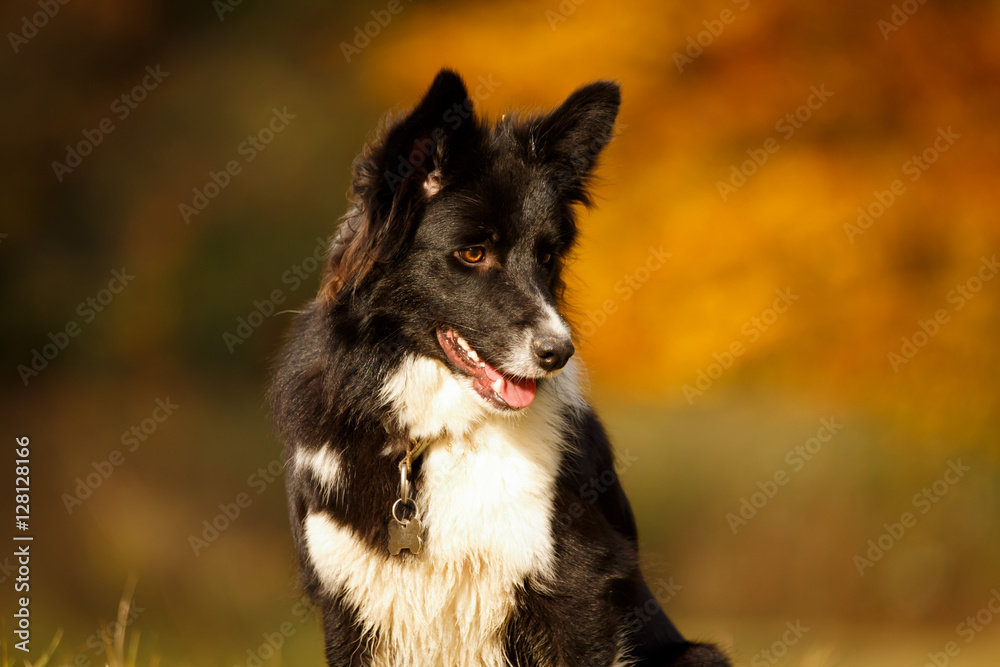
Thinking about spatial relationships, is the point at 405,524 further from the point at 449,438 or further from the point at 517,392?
the point at 517,392

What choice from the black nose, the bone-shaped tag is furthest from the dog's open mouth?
the bone-shaped tag

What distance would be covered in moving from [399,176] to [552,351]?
767 mm

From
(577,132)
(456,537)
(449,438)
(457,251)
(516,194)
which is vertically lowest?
(456,537)

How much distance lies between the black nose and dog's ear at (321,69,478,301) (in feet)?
1.97

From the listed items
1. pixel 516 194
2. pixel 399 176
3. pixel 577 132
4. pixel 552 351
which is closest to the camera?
pixel 552 351

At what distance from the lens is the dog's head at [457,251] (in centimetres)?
285

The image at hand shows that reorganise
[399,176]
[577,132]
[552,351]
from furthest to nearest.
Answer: [577,132] < [399,176] < [552,351]

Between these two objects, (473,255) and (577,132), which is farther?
(577,132)

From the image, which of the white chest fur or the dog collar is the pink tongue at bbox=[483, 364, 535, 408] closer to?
the white chest fur

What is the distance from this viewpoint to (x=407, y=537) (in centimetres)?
286

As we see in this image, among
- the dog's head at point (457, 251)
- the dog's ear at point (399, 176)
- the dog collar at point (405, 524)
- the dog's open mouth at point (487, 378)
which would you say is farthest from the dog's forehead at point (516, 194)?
the dog collar at point (405, 524)

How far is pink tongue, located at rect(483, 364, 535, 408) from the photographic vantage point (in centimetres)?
290

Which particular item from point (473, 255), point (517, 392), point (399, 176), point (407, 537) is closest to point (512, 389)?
point (517, 392)

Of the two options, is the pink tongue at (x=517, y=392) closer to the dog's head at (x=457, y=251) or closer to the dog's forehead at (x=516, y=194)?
the dog's head at (x=457, y=251)
